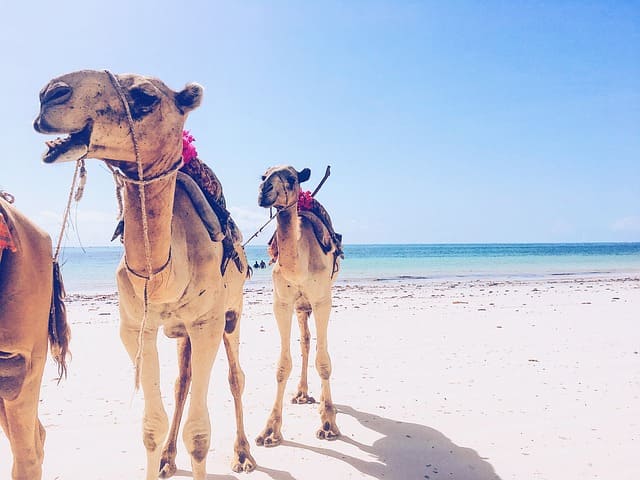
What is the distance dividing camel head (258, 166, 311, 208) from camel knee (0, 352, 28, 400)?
2606 mm

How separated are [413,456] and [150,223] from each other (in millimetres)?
3595

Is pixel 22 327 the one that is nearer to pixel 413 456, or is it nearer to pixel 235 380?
pixel 235 380

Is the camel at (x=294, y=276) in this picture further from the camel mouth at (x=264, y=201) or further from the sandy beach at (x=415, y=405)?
the sandy beach at (x=415, y=405)

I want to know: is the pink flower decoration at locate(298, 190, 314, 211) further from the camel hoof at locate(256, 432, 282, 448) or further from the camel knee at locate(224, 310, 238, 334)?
the camel hoof at locate(256, 432, 282, 448)

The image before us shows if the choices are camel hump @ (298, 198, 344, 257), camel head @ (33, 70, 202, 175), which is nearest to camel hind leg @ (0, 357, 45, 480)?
camel head @ (33, 70, 202, 175)

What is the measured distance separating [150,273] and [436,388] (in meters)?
5.26

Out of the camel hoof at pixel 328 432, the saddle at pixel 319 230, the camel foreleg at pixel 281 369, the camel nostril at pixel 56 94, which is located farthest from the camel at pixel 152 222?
the camel hoof at pixel 328 432

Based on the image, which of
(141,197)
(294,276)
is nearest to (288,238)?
(294,276)

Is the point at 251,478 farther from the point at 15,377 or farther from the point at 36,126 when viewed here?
the point at 36,126

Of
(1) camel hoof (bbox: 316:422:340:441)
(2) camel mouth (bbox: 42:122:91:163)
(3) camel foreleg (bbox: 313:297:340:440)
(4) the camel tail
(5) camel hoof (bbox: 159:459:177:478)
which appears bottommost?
(5) camel hoof (bbox: 159:459:177:478)

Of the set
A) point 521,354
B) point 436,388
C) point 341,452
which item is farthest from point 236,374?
point 521,354

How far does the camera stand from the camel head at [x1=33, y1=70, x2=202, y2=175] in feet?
7.09

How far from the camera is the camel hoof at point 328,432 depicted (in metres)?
5.48

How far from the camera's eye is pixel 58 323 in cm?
334
